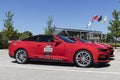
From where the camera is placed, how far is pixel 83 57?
475 inches

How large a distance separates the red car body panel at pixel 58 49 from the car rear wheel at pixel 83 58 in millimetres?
129

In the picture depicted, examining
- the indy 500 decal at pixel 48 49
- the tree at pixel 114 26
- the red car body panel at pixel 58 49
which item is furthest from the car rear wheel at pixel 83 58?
the tree at pixel 114 26

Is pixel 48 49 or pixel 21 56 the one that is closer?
pixel 48 49

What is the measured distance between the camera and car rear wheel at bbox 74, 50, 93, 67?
12000mm

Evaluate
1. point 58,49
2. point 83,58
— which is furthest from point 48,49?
point 83,58

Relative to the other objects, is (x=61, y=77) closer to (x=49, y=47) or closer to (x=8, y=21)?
(x=49, y=47)

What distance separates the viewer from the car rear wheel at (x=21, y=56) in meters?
13.3

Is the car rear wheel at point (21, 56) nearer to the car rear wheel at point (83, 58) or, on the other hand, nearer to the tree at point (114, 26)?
the car rear wheel at point (83, 58)

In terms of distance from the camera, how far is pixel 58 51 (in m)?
12.5

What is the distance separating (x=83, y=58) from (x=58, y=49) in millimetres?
1101

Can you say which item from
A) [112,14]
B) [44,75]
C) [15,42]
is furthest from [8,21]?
[44,75]

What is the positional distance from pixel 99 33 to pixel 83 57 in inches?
2276

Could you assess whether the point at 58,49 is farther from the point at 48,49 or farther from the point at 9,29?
the point at 9,29

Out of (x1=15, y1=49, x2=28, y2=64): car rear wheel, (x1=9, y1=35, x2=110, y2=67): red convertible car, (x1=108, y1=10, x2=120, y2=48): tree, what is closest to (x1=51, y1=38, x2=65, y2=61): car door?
(x1=9, y1=35, x2=110, y2=67): red convertible car
